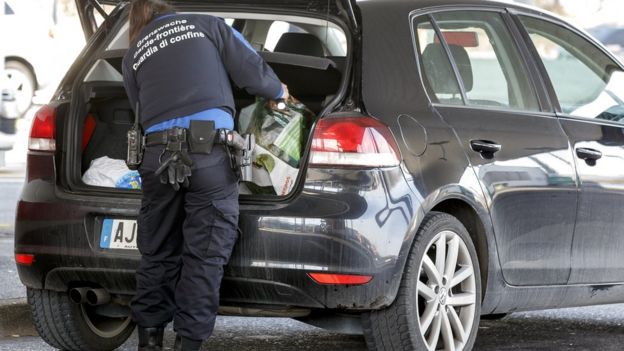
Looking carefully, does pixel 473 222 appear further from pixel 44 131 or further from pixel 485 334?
pixel 44 131

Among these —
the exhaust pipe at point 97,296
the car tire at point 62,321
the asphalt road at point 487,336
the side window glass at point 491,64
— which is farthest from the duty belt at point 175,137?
the asphalt road at point 487,336

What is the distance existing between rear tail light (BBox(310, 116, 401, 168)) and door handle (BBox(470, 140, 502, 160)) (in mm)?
504

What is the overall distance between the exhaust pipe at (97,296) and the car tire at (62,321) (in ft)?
0.77

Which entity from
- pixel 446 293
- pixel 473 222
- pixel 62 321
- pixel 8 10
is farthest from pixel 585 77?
pixel 8 10

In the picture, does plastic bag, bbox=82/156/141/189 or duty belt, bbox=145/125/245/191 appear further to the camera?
plastic bag, bbox=82/156/141/189

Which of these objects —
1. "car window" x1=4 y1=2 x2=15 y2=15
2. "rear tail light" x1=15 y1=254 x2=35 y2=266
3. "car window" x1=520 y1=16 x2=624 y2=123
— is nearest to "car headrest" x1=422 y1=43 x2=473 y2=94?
"car window" x1=520 y1=16 x2=624 y2=123

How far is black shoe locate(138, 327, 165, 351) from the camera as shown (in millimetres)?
5363

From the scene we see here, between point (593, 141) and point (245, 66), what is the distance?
1.74 meters

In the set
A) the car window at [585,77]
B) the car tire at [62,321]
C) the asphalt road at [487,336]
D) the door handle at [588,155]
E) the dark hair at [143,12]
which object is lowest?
the asphalt road at [487,336]

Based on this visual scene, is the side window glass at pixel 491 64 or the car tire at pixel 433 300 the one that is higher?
the side window glass at pixel 491 64

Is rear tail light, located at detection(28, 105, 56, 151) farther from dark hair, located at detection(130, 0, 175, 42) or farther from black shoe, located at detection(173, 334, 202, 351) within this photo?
black shoe, located at detection(173, 334, 202, 351)

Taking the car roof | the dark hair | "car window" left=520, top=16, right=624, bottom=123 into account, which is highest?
the car roof

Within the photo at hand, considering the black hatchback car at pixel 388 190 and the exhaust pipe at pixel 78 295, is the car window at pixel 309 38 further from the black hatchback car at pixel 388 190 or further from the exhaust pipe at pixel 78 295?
the exhaust pipe at pixel 78 295

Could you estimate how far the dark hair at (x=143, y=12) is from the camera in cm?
528
